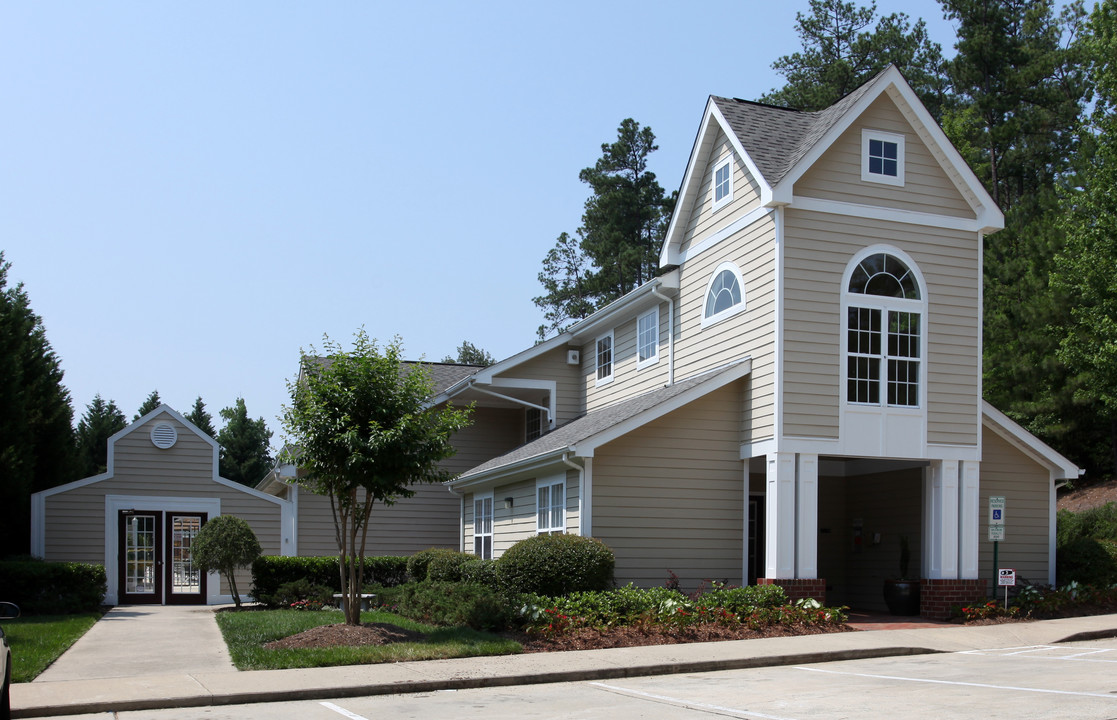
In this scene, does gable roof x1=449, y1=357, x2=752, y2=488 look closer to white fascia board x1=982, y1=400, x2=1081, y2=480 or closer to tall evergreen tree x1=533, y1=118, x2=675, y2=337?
white fascia board x1=982, y1=400, x2=1081, y2=480

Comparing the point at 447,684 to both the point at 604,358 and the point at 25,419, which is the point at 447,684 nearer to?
the point at 604,358

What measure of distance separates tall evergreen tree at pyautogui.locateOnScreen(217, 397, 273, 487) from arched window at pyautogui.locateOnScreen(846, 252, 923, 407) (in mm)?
45521

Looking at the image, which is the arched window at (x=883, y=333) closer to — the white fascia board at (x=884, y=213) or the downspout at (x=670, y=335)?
the white fascia board at (x=884, y=213)

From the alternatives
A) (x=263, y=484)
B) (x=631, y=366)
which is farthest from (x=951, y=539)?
(x=263, y=484)

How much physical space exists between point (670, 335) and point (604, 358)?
396 centimetres

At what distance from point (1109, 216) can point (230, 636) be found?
26.2 meters

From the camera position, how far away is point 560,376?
26406mm

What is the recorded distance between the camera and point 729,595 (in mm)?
16359

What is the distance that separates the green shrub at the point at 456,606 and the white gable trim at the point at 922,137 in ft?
27.8

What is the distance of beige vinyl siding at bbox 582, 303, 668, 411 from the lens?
72.7 ft

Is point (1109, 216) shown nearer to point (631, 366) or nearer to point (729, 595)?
point (631, 366)

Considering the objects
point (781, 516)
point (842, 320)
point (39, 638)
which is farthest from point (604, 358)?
point (39, 638)

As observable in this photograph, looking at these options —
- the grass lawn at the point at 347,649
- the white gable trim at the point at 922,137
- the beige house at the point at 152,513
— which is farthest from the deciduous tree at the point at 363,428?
the beige house at the point at 152,513

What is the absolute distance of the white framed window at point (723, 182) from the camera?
19.6 metres
